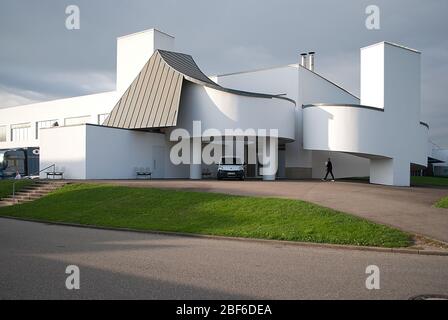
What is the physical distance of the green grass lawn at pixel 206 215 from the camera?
1132cm

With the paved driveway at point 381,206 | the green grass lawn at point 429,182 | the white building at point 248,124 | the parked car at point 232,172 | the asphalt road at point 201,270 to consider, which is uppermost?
the white building at point 248,124

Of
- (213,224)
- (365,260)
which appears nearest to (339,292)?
(365,260)

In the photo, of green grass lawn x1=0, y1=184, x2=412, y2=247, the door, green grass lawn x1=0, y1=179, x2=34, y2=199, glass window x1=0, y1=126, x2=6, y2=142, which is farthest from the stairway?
glass window x1=0, y1=126, x2=6, y2=142

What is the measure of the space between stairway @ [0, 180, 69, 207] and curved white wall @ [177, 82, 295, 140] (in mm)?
10854

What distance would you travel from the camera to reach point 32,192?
73.6 ft

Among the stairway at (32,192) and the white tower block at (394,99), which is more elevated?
the white tower block at (394,99)

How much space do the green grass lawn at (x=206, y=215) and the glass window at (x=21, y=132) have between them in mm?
40033

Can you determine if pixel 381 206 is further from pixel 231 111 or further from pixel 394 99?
pixel 231 111

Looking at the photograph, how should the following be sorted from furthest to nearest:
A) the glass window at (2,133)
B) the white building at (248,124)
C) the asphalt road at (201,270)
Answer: the glass window at (2,133), the white building at (248,124), the asphalt road at (201,270)

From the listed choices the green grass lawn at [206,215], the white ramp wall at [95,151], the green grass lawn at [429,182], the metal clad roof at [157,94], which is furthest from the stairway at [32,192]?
the green grass lawn at [429,182]

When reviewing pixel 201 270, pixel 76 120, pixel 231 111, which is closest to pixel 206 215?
pixel 201 270

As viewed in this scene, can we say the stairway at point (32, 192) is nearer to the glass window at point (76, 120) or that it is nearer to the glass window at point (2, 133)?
the glass window at point (76, 120)

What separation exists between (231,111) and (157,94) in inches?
247

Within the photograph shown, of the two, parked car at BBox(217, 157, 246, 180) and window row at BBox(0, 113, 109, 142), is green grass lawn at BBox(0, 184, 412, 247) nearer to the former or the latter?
parked car at BBox(217, 157, 246, 180)
